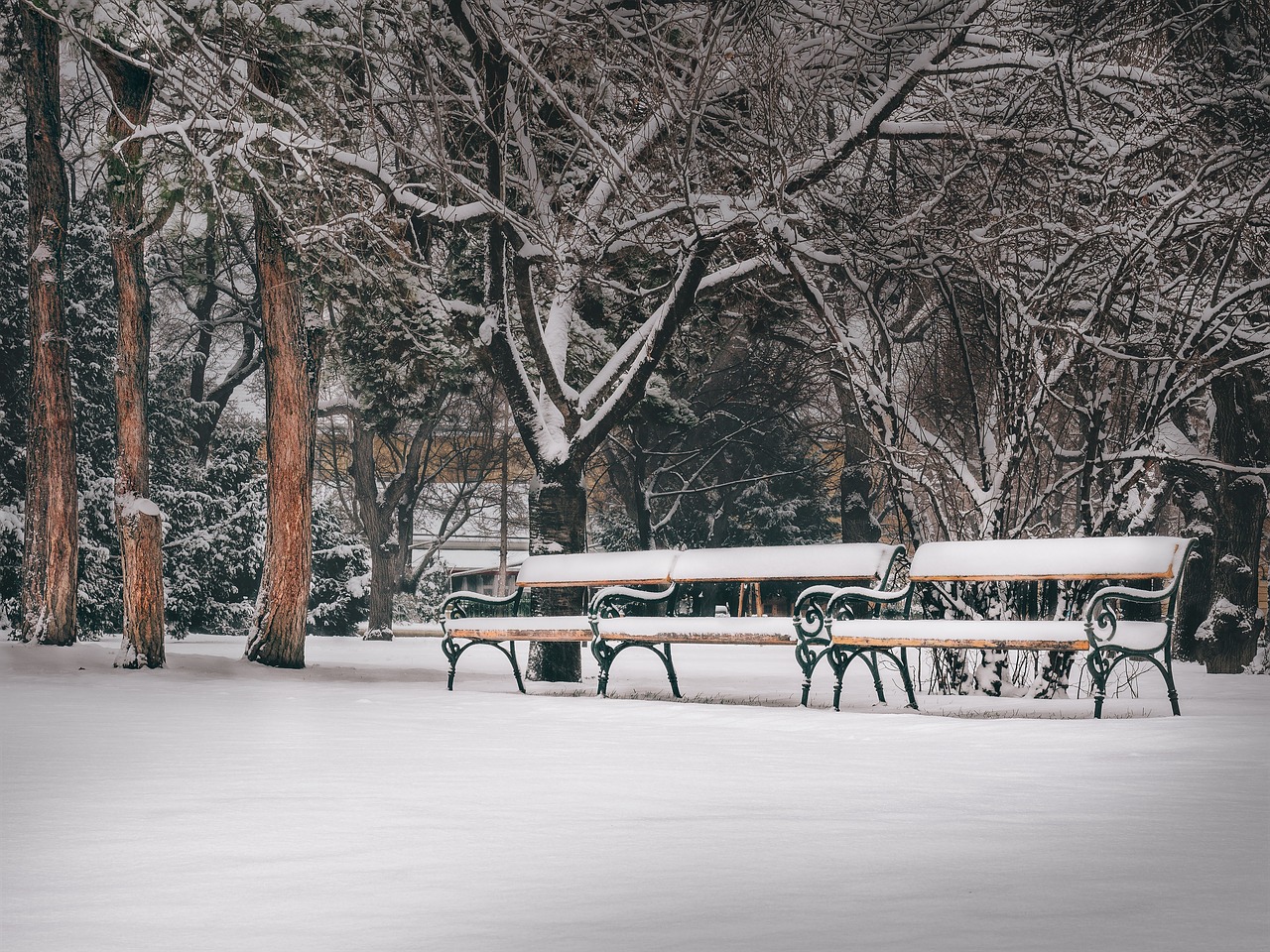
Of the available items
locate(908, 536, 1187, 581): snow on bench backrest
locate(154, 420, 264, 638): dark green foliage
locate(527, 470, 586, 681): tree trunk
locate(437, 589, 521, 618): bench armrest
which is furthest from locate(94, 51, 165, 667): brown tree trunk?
locate(154, 420, 264, 638): dark green foliage

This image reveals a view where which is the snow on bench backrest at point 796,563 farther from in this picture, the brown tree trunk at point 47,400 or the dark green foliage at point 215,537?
the dark green foliage at point 215,537

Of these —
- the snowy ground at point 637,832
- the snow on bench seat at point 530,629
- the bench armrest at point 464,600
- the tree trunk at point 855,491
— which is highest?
the tree trunk at point 855,491

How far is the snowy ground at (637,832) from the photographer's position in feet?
10.8

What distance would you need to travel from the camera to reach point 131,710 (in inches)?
388

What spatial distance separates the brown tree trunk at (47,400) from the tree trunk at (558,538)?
20.9ft

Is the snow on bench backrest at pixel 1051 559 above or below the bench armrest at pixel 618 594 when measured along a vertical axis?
above

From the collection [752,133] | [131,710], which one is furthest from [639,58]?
[131,710]

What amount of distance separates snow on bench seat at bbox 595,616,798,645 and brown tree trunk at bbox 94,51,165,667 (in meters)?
5.68

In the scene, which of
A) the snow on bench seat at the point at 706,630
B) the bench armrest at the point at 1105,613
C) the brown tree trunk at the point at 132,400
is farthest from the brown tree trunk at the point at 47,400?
the bench armrest at the point at 1105,613

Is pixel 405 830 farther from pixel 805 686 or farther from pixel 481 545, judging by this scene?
pixel 481 545

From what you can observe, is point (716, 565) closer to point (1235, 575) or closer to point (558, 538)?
point (558, 538)

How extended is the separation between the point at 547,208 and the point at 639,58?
168 centimetres

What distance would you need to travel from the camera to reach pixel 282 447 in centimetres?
1497

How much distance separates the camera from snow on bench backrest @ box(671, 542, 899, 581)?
33.5 ft
